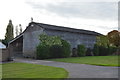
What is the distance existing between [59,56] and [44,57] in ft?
9.77

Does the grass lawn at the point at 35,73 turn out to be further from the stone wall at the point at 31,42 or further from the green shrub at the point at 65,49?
the stone wall at the point at 31,42

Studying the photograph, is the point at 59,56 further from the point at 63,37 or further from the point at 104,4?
the point at 104,4

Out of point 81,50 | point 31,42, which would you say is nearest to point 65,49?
point 81,50

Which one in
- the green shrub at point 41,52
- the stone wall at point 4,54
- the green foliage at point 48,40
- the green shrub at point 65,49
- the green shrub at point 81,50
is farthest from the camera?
the green shrub at point 81,50

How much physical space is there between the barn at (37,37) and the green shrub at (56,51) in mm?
2720

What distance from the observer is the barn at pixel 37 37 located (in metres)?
22.9

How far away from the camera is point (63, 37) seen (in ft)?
80.4

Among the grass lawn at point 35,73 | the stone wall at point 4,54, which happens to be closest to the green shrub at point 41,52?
the stone wall at point 4,54

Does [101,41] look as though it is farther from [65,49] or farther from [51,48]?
[51,48]

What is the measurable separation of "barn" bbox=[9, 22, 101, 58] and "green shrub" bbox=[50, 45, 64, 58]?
2.72 meters

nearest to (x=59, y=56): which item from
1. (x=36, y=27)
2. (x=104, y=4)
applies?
(x=36, y=27)

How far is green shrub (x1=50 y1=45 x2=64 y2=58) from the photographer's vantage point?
68.1ft

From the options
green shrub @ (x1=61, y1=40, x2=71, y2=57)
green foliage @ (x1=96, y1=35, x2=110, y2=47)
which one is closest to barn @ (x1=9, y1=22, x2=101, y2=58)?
green foliage @ (x1=96, y1=35, x2=110, y2=47)

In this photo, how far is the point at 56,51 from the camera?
69.4 ft
